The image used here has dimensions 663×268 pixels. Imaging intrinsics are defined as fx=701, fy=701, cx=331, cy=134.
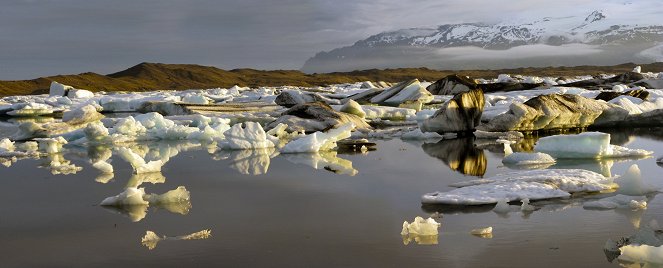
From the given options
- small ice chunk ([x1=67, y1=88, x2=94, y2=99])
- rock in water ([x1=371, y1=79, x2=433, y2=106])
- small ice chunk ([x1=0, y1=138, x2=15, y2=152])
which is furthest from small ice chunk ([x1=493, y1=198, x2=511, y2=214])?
small ice chunk ([x1=67, y1=88, x2=94, y2=99])

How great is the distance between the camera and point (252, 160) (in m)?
7.55

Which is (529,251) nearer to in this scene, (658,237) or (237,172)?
(658,237)

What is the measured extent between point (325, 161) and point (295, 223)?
3.36m

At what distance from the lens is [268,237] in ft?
11.8

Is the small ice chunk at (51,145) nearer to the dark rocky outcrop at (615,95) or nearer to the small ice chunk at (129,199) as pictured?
the small ice chunk at (129,199)

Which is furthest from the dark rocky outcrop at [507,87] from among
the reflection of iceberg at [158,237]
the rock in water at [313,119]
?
the reflection of iceberg at [158,237]

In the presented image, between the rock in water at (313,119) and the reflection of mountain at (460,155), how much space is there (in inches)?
94.6

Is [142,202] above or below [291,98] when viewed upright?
above

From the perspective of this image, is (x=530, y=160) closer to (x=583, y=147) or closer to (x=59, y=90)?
(x=583, y=147)

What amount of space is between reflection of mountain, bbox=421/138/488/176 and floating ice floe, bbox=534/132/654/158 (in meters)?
0.69

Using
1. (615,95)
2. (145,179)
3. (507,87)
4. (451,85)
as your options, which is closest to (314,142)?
(145,179)

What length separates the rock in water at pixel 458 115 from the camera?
1057 centimetres

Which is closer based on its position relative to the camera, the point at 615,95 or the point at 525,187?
the point at 525,187

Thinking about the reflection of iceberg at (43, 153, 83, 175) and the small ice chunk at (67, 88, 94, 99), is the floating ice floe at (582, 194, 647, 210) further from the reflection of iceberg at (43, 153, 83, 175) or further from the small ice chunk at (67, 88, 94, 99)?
the small ice chunk at (67, 88, 94, 99)
